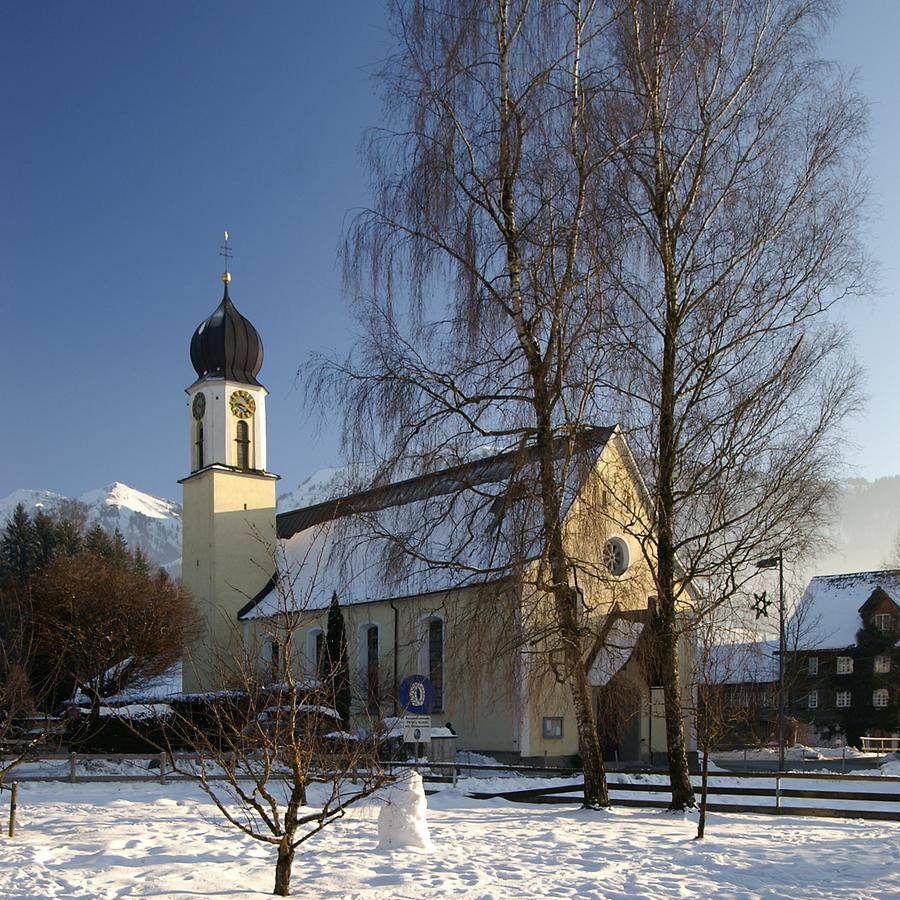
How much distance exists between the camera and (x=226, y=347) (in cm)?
4681

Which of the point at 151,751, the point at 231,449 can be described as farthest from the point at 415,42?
the point at 231,449

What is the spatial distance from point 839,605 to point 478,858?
4970 centimetres

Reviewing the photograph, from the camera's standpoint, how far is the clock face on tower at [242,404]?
152 ft

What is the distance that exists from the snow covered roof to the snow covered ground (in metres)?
41.8

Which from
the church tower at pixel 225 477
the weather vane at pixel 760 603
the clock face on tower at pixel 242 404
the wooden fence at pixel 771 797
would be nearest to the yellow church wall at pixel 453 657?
the wooden fence at pixel 771 797

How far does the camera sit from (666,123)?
17.0 m

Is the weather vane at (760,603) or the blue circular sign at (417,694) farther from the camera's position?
the blue circular sign at (417,694)

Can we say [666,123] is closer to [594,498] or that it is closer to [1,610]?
[594,498]

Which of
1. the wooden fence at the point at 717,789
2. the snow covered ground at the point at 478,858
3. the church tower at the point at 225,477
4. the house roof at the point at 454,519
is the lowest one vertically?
the wooden fence at the point at 717,789

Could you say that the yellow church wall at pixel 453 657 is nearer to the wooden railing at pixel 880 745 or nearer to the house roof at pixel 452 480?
the house roof at pixel 452 480

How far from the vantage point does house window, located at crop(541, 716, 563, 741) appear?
31.4m

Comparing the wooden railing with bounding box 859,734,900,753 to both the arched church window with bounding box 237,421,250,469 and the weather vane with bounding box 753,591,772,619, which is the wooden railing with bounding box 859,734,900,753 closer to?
the arched church window with bounding box 237,421,250,469

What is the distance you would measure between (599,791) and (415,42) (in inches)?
486

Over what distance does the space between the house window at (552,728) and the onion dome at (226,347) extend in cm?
2181
